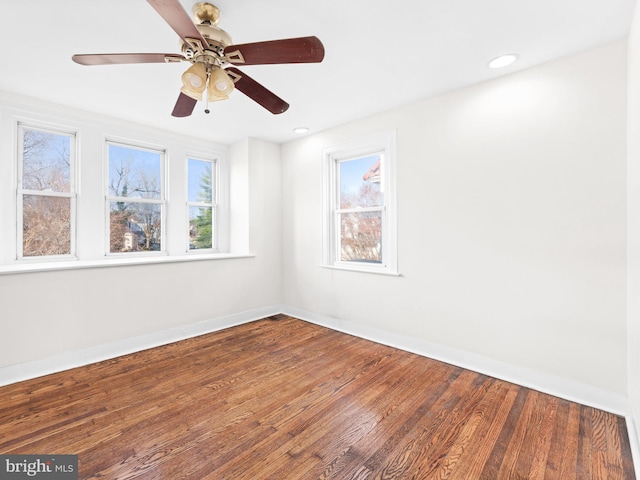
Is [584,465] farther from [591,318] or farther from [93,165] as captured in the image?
[93,165]

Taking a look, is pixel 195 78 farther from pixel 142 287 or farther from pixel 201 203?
pixel 201 203

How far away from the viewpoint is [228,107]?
10.00 feet

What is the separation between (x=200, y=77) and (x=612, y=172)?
107 inches

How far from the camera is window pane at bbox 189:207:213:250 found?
13.5 feet

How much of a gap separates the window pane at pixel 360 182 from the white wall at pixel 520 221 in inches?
14.7

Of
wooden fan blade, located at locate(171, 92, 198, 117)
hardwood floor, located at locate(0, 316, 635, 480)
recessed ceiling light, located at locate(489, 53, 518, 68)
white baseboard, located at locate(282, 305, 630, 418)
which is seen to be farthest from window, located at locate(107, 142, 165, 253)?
recessed ceiling light, located at locate(489, 53, 518, 68)

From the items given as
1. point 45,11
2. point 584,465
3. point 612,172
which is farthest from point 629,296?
point 45,11

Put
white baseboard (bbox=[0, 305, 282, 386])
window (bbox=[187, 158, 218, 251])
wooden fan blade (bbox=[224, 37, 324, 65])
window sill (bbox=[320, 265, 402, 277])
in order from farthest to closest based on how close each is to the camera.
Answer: window (bbox=[187, 158, 218, 251]) < window sill (bbox=[320, 265, 402, 277]) < white baseboard (bbox=[0, 305, 282, 386]) < wooden fan blade (bbox=[224, 37, 324, 65])

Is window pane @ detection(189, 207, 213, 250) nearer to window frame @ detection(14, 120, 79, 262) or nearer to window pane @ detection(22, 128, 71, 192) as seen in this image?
window frame @ detection(14, 120, 79, 262)

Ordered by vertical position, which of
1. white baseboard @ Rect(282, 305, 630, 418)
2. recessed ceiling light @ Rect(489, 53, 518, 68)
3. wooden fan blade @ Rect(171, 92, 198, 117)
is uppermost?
recessed ceiling light @ Rect(489, 53, 518, 68)

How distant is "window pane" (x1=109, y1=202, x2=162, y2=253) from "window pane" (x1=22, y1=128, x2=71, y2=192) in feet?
1.66

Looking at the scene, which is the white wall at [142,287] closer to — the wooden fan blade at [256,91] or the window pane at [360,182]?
the window pane at [360,182]

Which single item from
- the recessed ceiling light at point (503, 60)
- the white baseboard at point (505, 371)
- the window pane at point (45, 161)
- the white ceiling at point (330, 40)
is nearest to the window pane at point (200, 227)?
the window pane at point (45, 161)

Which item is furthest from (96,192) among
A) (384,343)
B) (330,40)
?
(384,343)
